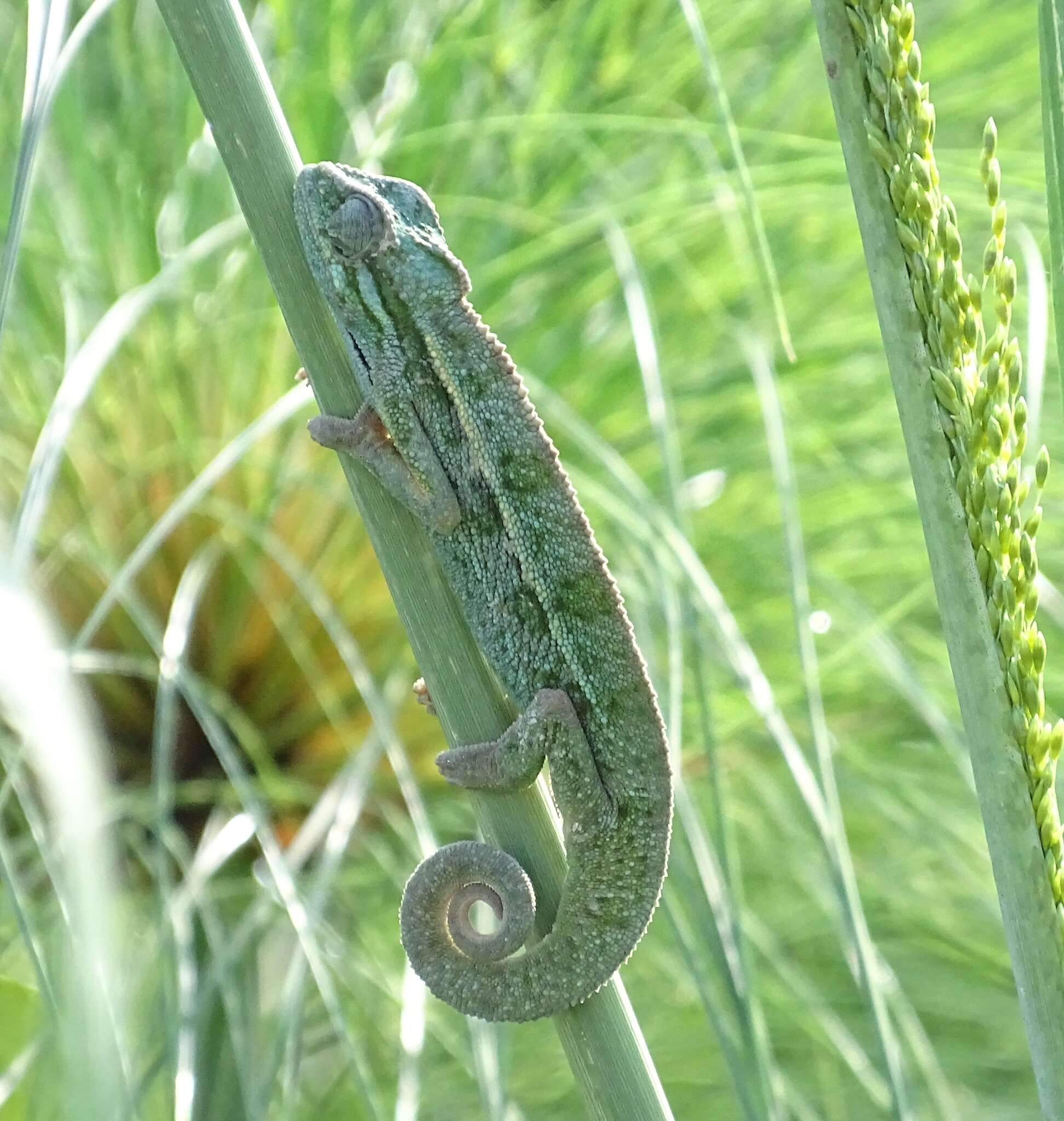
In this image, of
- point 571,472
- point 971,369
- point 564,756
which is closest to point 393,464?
point 564,756

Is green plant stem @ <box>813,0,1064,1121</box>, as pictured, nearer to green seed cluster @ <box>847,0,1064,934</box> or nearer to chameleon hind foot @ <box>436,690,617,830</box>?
green seed cluster @ <box>847,0,1064,934</box>

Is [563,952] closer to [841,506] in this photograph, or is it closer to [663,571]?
[663,571]

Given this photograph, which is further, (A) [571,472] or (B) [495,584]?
(A) [571,472]

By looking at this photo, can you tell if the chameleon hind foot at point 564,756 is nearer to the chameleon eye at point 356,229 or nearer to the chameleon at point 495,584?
the chameleon at point 495,584

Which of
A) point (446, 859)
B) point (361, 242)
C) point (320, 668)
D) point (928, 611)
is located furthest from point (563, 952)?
point (928, 611)

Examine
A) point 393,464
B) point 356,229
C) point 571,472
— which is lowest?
point 571,472

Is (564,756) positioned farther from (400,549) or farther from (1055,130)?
(1055,130)
